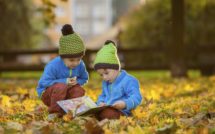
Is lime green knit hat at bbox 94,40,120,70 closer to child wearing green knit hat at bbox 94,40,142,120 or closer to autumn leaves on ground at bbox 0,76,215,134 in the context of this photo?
child wearing green knit hat at bbox 94,40,142,120

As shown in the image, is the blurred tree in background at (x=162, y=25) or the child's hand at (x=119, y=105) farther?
the blurred tree in background at (x=162, y=25)

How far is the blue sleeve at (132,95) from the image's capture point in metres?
6.98

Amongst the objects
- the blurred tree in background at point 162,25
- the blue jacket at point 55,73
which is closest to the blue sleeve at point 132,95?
the blue jacket at point 55,73

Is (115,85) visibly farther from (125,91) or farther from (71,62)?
(71,62)

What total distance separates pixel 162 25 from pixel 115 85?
19505 mm

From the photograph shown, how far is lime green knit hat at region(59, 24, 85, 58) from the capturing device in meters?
7.34

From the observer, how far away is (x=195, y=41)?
85.6ft

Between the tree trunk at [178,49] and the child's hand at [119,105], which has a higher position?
the child's hand at [119,105]

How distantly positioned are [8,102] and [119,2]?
74.8 meters

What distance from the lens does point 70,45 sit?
739 cm

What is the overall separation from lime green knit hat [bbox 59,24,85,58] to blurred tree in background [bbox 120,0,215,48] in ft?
61.3

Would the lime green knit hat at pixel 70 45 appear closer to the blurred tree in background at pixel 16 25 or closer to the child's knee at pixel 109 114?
the child's knee at pixel 109 114

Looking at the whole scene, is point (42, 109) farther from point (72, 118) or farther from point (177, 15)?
point (177, 15)

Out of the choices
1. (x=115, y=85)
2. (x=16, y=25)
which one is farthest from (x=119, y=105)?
(x=16, y=25)
